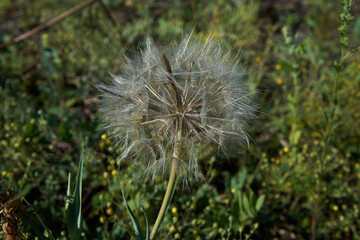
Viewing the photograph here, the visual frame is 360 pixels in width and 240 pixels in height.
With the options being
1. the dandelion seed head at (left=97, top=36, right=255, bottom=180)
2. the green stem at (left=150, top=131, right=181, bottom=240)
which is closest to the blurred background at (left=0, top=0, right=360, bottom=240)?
the dandelion seed head at (left=97, top=36, right=255, bottom=180)

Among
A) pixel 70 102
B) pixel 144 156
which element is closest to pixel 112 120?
pixel 144 156

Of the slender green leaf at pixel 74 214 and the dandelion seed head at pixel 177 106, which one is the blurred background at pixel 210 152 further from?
the slender green leaf at pixel 74 214

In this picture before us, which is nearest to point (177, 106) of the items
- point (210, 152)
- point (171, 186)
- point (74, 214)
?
point (171, 186)

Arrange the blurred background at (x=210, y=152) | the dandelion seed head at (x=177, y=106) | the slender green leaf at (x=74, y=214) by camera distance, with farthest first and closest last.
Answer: the blurred background at (x=210, y=152) → the dandelion seed head at (x=177, y=106) → the slender green leaf at (x=74, y=214)

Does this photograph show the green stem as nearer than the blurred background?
Yes

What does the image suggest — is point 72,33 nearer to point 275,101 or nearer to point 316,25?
point 275,101

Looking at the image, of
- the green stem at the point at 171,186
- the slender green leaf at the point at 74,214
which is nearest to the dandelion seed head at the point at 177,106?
the green stem at the point at 171,186

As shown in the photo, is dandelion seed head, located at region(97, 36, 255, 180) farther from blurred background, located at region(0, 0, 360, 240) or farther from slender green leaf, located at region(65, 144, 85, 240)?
slender green leaf, located at region(65, 144, 85, 240)
